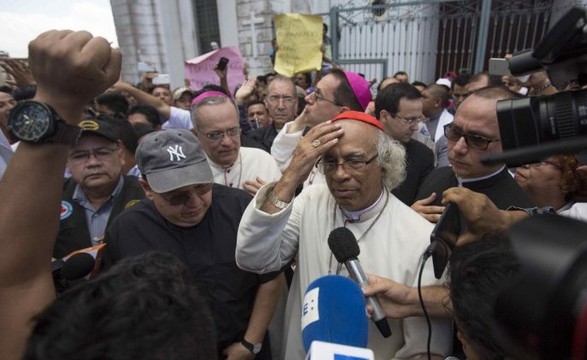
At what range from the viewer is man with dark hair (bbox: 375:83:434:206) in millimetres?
3164

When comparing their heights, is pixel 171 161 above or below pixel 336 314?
above

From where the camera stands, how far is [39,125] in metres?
0.72

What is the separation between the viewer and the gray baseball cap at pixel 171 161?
1716 mm

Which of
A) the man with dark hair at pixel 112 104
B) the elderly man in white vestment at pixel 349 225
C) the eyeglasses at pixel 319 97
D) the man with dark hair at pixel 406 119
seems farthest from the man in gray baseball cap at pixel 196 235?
the man with dark hair at pixel 112 104

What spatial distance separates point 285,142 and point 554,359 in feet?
9.11

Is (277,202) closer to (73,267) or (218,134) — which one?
(73,267)

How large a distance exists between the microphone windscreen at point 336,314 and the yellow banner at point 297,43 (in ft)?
15.4

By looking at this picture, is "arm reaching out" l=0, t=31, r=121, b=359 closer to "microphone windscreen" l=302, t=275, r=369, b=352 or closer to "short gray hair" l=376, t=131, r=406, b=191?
"microphone windscreen" l=302, t=275, r=369, b=352

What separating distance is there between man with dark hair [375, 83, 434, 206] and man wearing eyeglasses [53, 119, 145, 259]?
2134 mm

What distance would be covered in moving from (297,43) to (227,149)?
3410mm

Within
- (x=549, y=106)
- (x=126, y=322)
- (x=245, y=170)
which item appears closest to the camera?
(x=126, y=322)

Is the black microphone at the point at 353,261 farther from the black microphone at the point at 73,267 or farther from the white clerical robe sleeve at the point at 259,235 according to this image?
the black microphone at the point at 73,267

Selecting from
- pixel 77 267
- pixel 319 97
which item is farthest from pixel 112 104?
pixel 77 267

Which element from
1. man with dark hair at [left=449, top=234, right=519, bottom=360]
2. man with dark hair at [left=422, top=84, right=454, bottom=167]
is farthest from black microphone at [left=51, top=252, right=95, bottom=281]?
man with dark hair at [left=422, top=84, right=454, bottom=167]
